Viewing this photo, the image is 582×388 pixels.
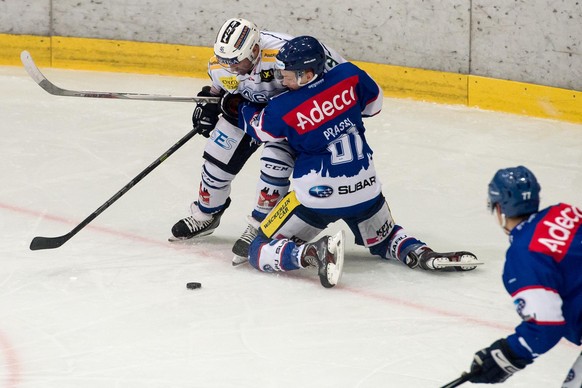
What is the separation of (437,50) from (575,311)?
428 centimetres

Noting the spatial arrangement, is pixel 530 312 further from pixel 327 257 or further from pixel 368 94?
pixel 368 94

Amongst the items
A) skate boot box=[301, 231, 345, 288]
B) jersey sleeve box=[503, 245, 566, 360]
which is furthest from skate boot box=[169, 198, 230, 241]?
jersey sleeve box=[503, 245, 566, 360]

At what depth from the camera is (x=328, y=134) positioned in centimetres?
424

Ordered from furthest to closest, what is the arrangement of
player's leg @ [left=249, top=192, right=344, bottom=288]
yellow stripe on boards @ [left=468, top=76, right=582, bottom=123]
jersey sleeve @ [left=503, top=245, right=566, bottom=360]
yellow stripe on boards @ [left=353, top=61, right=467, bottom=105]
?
yellow stripe on boards @ [left=353, top=61, right=467, bottom=105] → yellow stripe on boards @ [left=468, top=76, right=582, bottom=123] → player's leg @ [left=249, top=192, right=344, bottom=288] → jersey sleeve @ [left=503, top=245, right=566, bottom=360]

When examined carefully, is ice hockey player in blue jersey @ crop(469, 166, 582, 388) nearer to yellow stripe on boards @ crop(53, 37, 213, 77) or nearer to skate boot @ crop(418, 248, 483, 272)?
skate boot @ crop(418, 248, 483, 272)

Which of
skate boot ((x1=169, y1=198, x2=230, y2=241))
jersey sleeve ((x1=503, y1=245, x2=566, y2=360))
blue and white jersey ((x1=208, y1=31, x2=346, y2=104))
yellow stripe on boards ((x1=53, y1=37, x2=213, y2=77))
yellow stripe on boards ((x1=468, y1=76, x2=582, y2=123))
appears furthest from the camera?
yellow stripe on boards ((x1=53, y1=37, x2=213, y2=77))

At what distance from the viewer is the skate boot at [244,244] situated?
4531 mm

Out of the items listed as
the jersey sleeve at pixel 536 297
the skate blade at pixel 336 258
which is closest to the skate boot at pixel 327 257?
the skate blade at pixel 336 258

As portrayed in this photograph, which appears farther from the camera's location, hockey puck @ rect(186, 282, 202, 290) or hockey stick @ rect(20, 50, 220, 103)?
hockey stick @ rect(20, 50, 220, 103)

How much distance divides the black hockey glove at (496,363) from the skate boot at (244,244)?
1.84 metres

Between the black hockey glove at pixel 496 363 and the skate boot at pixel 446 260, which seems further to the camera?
the skate boot at pixel 446 260

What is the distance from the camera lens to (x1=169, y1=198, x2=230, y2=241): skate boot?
4824 mm

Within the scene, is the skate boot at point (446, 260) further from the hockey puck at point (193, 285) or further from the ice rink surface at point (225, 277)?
the hockey puck at point (193, 285)

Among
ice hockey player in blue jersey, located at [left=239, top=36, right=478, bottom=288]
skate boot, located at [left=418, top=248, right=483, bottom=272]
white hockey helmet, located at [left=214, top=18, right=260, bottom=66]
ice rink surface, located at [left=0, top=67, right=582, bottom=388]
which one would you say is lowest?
ice rink surface, located at [left=0, top=67, right=582, bottom=388]
